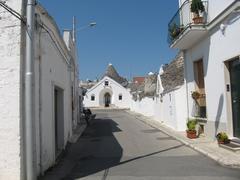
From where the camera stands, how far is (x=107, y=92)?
274ft

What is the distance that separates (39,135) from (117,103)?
→ 2878 inches

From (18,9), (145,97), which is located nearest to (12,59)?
(18,9)

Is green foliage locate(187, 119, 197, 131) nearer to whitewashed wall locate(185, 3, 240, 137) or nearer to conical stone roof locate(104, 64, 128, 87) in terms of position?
whitewashed wall locate(185, 3, 240, 137)

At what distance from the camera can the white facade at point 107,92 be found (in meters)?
82.3

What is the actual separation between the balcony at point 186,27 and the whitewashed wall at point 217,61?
45cm

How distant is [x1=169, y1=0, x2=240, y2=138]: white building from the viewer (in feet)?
45.1

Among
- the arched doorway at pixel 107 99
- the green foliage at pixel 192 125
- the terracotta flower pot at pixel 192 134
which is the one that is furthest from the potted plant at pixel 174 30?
the arched doorway at pixel 107 99

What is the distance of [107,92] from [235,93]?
229 ft

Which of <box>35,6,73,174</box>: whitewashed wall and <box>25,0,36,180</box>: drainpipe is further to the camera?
<box>35,6,73,174</box>: whitewashed wall

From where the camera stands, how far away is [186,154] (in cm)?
1330

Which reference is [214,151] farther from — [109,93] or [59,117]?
[109,93]

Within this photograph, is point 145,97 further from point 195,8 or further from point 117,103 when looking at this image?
point 117,103

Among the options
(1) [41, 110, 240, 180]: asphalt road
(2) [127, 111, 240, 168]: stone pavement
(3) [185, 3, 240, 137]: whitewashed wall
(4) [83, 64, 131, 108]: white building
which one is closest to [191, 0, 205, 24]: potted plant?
(3) [185, 3, 240, 137]: whitewashed wall

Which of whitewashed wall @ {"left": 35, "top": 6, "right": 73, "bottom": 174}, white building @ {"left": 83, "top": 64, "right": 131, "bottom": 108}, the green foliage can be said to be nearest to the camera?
whitewashed wall @ {"left": 35, "top": 6, "right": 73, "bottom": 174}
